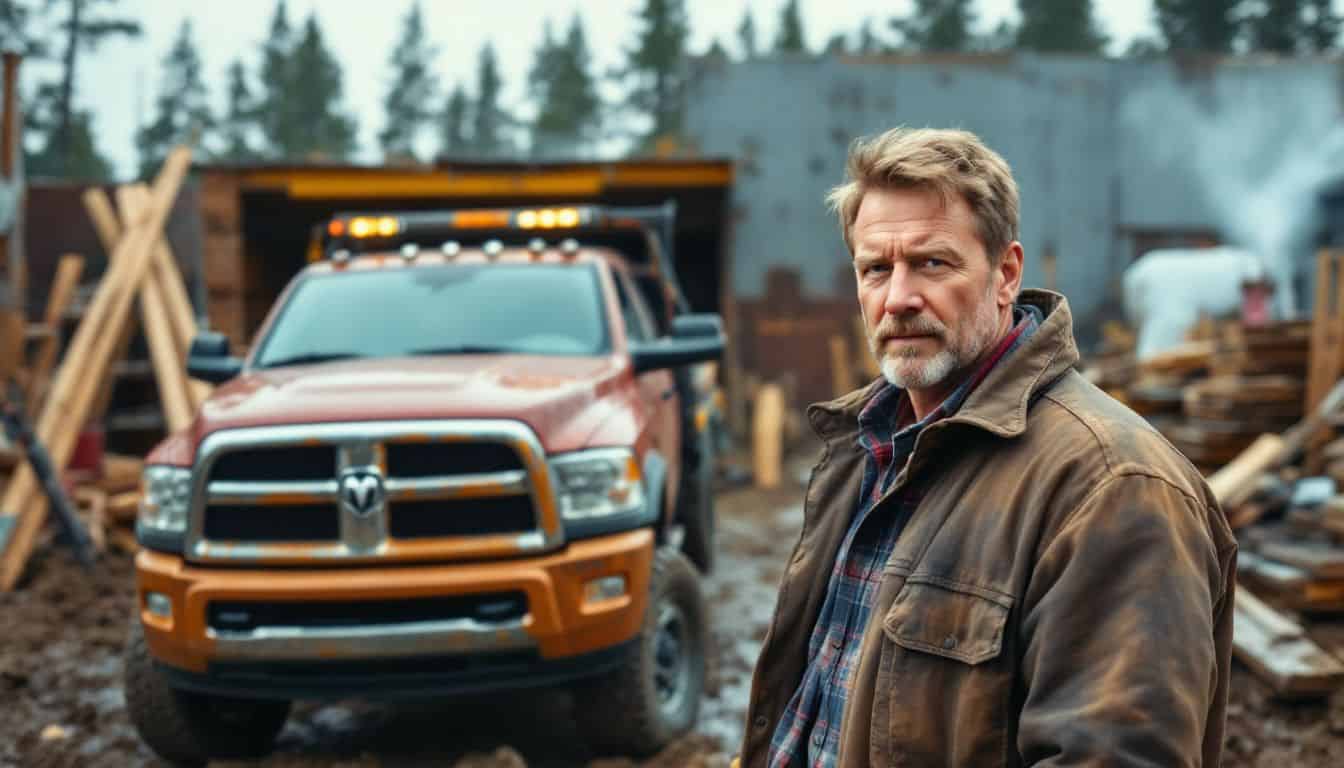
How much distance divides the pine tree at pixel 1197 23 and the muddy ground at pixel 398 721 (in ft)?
129

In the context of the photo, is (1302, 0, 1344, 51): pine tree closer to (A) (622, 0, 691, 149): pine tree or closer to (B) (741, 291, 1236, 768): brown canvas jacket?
(A) (622, 0, 691, 149): pine tree

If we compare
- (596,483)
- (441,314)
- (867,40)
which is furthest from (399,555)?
(867,40)

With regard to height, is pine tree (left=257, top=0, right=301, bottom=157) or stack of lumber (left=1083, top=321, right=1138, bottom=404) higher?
pine tree (left=257, top=0, right=301, bottom=157)

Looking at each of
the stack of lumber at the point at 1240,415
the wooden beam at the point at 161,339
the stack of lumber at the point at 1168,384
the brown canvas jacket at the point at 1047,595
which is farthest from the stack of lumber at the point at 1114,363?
the wooden beam at the point at 161,339

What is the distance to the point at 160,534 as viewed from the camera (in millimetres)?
3766

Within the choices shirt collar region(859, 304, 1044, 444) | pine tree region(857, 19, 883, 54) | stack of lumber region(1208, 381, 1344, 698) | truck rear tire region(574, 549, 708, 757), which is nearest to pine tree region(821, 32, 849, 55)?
pine tree region(857, 19, 883, 54)

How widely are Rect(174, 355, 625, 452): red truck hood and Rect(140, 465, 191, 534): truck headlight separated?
0.53 feet

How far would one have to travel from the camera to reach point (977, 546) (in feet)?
5.22

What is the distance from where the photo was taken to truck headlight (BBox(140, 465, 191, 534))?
3.76 metres

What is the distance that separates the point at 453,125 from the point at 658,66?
14186mm

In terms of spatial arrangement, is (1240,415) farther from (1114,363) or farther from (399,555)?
(399,555)

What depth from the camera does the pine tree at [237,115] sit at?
169ft

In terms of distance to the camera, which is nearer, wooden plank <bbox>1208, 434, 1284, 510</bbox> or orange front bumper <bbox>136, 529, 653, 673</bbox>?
orange front bumper <bbox>136, 529, 653, 673</bbox>

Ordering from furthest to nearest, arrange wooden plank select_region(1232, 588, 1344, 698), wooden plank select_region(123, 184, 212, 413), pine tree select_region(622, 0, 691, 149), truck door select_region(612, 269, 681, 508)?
pine tree select_region(622, 0, 691, 149) < wooden plank select_region(123, 184, 212, 413) < truck door select_region(612, 269, 681, 508) < wooden plank select_region(1232, 588, 1344, 698)
